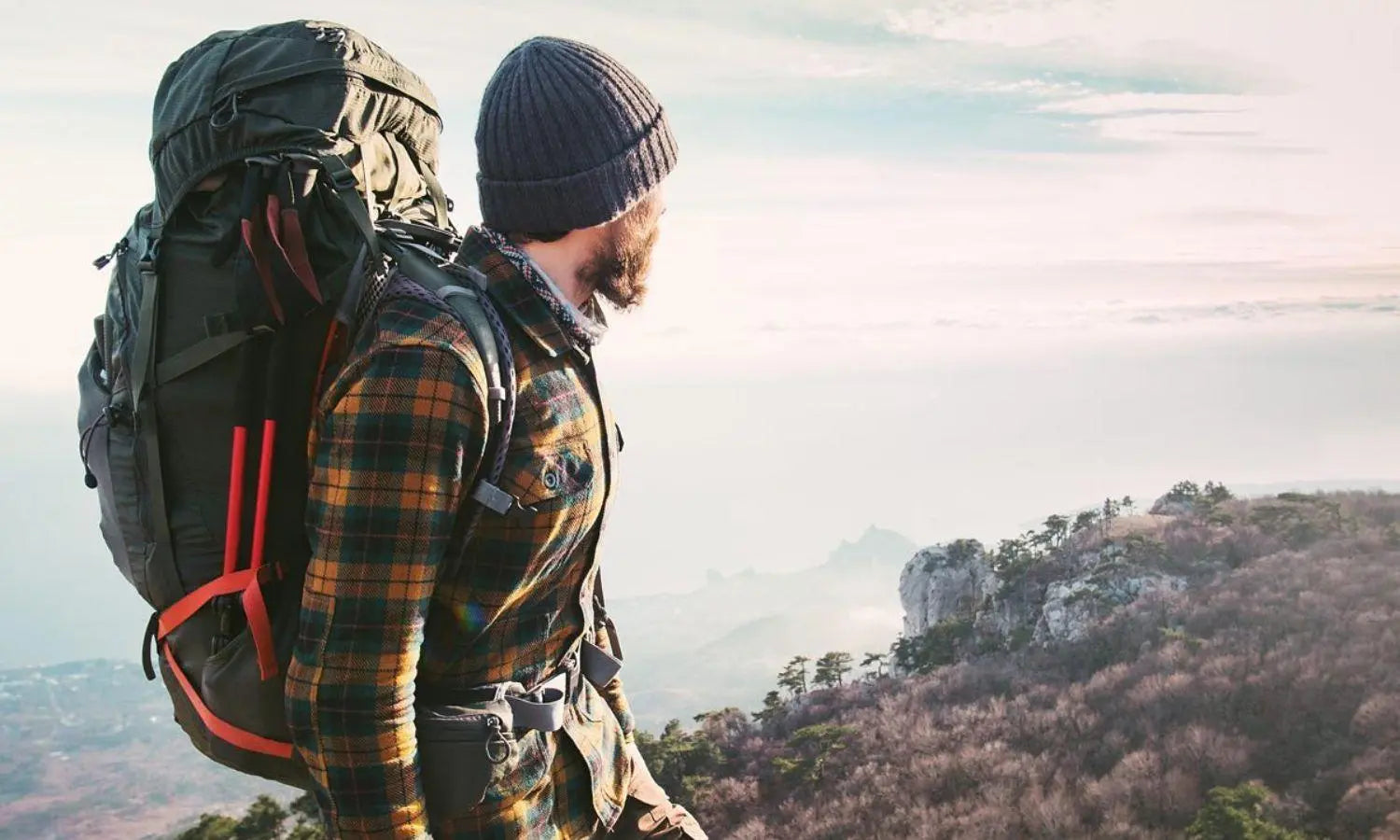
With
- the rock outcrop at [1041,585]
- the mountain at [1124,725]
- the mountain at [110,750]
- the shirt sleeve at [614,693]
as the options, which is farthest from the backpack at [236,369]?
the mountain at [110,750]

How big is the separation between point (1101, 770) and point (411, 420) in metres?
12.6

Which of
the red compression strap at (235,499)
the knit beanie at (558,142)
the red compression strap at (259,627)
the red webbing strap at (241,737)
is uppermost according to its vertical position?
the knit beanie at (558,142)

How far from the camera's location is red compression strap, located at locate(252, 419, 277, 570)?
6.79 ft

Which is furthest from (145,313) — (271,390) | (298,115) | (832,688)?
(832,688)

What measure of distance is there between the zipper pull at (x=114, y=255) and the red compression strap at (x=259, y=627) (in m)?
0.84

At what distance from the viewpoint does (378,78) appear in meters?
2.42

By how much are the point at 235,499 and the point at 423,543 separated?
44 cm

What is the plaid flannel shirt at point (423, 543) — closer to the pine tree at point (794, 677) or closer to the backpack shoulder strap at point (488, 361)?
the backpack shoulder strap at point (488, 361)

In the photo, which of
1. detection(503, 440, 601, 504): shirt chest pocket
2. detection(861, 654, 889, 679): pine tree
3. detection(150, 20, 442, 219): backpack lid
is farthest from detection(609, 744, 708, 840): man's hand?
detection(861, 654, 889, 679): pine tree

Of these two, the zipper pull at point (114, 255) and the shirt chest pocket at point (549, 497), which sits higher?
the zipper pull at point (114, 255)

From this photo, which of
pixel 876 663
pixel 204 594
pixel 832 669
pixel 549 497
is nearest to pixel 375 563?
pixel 549 497

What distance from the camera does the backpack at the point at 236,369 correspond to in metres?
2.08

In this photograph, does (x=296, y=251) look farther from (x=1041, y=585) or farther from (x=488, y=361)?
(x=1041, y=585)

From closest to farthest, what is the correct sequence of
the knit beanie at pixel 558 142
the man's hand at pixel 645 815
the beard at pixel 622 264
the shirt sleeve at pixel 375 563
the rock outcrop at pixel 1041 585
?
the shirt sleeve at pixel 375 563
the knit beanie at pixel 558 142
the beard at pixel 622 264
the man's hand at pixel 645 815
the rock outcrop at pixel 1041 585
